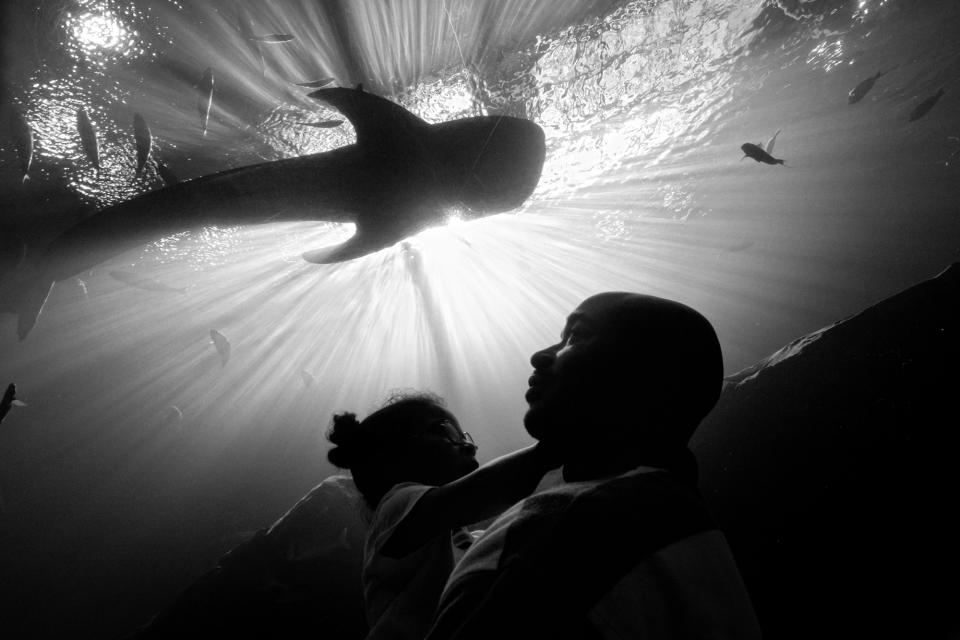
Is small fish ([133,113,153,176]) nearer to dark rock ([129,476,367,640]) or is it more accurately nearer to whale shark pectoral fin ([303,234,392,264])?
whale shark pectoral fin ([303,234,392,264])

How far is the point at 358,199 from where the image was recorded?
2.78 meters

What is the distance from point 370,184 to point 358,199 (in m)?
0.16

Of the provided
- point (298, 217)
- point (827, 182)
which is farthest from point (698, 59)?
point (827, 182)

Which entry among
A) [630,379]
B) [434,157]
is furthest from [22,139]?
[630,379]

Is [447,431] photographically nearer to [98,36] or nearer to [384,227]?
[384,227]

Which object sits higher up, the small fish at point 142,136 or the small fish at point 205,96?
the small fish at point 205,96

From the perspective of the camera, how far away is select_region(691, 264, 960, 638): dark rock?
3107mm

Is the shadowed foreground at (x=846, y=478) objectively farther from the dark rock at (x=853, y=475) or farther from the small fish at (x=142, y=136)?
the small fish at (x=142, y=136)

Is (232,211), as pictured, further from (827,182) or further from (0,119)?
(827,182)

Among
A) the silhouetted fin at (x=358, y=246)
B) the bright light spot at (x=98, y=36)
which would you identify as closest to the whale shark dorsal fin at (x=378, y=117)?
the silhouetted fin at (x=358, y=246)

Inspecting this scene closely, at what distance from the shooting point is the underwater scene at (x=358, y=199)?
10.2 feet

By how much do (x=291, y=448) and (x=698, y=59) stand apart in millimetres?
37109

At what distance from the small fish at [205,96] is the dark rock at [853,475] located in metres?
6.61

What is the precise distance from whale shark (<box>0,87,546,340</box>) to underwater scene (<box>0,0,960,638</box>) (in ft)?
0.06
